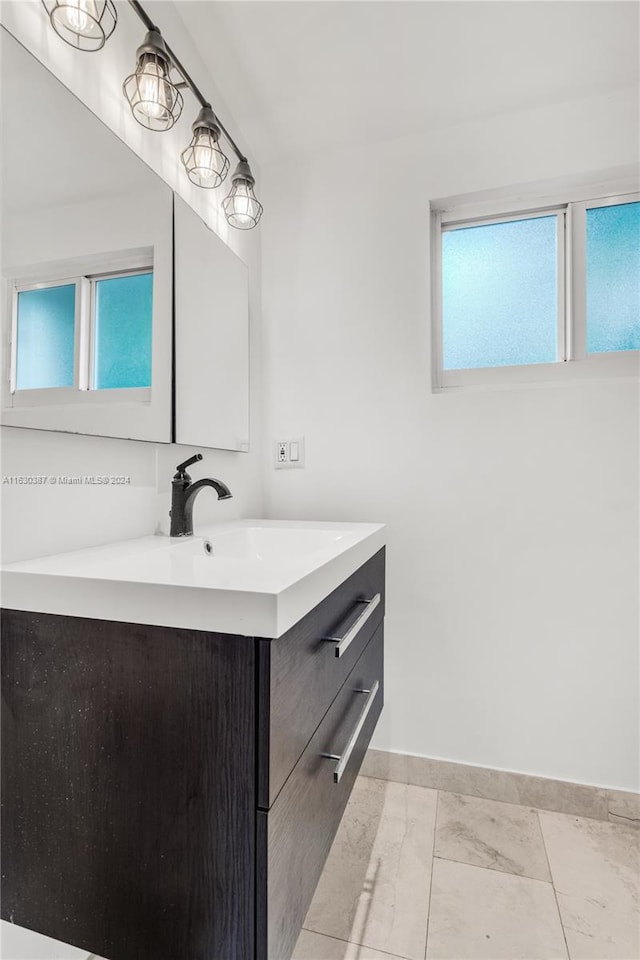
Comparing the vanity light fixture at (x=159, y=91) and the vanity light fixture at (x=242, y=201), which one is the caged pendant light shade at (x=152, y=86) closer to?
the vanity light fixture at (x=159, y=91)

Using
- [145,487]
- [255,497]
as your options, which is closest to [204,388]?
[145,487]

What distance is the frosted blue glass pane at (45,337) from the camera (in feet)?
2.66

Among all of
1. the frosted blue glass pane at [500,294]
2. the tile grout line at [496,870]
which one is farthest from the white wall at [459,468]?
the tile grout line at [496,870]

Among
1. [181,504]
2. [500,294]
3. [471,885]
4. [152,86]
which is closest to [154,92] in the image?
[152,86]

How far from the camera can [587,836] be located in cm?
139

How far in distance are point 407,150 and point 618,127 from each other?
2.14ft

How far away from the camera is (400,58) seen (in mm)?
1350

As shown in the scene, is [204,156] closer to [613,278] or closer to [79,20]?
[79,20]

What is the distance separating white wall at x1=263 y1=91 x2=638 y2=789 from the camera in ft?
4.79

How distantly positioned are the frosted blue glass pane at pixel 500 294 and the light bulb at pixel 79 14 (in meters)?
1.20

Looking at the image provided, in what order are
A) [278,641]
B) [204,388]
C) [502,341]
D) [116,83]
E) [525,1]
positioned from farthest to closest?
[502,341] → [204,388] → [525,1] → [116,83] → [278,641]

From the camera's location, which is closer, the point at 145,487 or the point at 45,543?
the point at 45,543

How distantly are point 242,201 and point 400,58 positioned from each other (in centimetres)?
60

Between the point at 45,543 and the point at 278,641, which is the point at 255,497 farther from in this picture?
the point at 278,641
